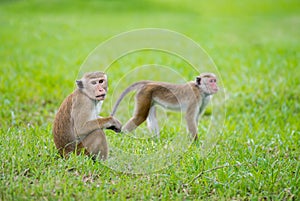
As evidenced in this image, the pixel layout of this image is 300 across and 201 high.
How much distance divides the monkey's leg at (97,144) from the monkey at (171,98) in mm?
794

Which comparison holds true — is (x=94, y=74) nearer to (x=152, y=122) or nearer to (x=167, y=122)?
(x=152, y=122)

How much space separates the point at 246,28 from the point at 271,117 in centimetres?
1102

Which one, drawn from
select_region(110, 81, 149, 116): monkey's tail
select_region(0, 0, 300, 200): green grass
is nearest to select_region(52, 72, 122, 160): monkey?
select_region(0, 0, 300, 200): green grass

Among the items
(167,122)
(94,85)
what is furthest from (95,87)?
(167,122)

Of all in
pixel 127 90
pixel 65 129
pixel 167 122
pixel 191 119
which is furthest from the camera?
pixel 167 122

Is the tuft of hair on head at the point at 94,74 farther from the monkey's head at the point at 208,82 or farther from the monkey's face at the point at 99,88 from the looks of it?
the monkey's head at the point at 208,82

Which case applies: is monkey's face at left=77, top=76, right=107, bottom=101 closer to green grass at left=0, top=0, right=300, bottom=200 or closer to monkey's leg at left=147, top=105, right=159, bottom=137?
green grass at left=0, top=0, right=300, bottom=200

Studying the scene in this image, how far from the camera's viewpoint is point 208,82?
524 cm

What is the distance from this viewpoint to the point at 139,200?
161 inches

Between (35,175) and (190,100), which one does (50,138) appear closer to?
(35,175)

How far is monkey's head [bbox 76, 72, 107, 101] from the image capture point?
13.5 feet

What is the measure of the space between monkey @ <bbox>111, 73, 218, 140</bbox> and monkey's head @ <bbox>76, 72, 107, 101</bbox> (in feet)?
3.08

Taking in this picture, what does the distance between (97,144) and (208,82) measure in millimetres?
1563

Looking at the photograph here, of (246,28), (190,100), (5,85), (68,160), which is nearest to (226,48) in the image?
(246,28)
